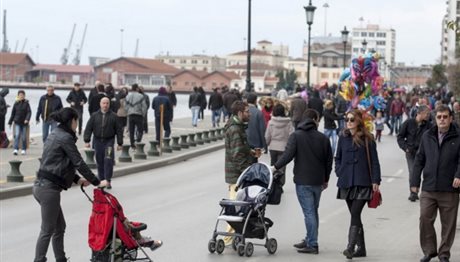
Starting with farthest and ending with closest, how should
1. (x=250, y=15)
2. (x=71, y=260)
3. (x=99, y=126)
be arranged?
(x=250, y=15) < (x=99, y=126) < (x=71, y=260)

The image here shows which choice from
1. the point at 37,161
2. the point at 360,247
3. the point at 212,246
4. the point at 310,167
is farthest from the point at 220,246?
the point at 37,161

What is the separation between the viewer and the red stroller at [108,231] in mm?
9945

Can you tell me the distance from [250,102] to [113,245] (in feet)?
30.1

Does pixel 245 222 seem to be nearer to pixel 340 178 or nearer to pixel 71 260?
pixel 340 178

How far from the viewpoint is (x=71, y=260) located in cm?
1183

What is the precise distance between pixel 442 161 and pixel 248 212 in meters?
2.35

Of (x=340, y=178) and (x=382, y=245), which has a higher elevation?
(x=340, y=178)

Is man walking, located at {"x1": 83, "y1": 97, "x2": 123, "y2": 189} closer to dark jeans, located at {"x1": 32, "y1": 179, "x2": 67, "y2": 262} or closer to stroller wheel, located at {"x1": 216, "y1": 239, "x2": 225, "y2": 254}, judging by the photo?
stroller wheel, located at {"x1": 216, "y1": 239, "x2": 225, "y2": 254}

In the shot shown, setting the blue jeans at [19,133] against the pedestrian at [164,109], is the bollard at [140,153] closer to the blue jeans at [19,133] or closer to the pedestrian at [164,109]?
the blue jeans at [19,133]

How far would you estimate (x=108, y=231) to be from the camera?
997 centimetres

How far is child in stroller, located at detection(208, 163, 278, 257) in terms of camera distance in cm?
1213

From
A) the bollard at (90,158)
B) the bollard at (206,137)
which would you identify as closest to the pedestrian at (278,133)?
the bollard at (90,158)

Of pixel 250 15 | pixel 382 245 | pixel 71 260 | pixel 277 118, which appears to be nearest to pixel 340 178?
pixel 382 245

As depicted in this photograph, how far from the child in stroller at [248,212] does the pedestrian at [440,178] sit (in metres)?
1.82
